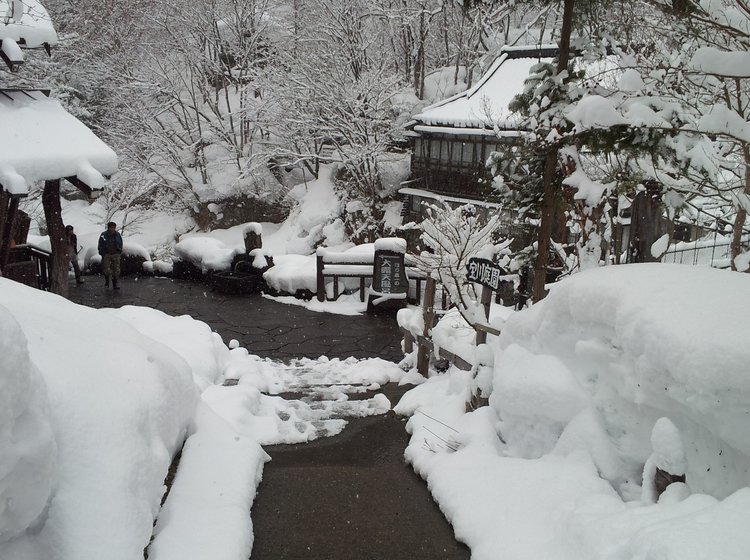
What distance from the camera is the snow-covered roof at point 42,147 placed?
952 cm

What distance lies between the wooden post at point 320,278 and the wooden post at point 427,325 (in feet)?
16.4

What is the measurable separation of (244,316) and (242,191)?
1695cm

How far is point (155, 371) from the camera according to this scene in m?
4.80

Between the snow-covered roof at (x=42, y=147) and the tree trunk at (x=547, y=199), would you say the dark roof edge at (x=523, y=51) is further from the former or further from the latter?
the snow-covered roof at (x=42, y=147)

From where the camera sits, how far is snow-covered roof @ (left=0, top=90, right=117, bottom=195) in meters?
9.52

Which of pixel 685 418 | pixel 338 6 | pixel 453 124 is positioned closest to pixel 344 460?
pixel 685 418

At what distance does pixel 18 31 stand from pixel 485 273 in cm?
884

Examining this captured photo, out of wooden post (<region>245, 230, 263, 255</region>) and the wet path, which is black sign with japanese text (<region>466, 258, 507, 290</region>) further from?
wooden post (<region>245, 230, 263, 255</region>)

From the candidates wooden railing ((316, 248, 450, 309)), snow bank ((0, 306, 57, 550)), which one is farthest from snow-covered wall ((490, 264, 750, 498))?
wooden railing ((316, 248, 450, 309))

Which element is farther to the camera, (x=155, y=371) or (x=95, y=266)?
(x=95, y=266)

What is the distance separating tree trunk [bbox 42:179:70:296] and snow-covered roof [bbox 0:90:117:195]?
1.13 meters

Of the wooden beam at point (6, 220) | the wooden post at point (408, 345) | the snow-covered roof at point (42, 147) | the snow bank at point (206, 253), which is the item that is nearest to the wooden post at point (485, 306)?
the wooden post at point (408, 345)

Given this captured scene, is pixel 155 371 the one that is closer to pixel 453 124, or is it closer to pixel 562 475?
pixel 562 475

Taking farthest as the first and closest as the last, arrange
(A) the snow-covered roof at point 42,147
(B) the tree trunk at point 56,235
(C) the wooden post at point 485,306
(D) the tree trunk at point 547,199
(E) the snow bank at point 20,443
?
1. (B) the tree trunk at point 56,235
2. (A) the snow-covered roof at point 42,147
3. (C) the wooden post at point 485,306
4. (D) the tree trunk at point 547,199
5. (E) the snow bank at point 20,443
